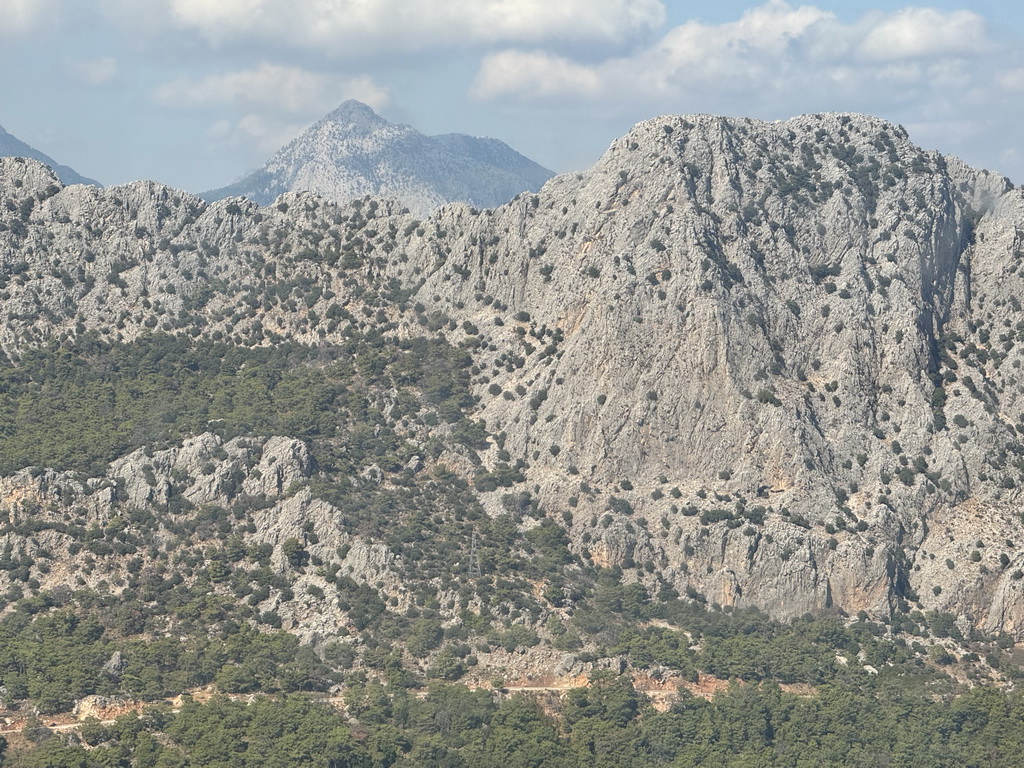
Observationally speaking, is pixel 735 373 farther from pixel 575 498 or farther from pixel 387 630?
pixel 387 630

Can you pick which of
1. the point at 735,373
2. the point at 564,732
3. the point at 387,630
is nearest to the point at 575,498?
the point at 735,373

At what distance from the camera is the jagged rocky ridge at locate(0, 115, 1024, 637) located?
169 m

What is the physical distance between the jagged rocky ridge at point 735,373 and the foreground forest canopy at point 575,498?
381 millimetres

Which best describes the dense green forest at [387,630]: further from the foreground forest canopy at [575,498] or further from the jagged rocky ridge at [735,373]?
the jagged rocky ridge at [735,373]

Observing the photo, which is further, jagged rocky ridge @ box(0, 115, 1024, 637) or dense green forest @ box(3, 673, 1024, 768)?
jagged rocky ridge @ box(0, 115, 1024, 637)

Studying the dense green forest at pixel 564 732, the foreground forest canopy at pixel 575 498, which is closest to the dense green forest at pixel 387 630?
the dense green forest at pixel 564 732

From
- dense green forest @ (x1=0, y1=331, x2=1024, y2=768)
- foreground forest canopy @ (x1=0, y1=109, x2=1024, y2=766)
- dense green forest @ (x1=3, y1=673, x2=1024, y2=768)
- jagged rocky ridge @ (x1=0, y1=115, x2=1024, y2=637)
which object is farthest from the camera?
jagged rocky ridge @ (x1=0, y1=115, x2=1024, y2=637)

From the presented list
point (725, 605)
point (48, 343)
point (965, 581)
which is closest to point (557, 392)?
point (725, 605)

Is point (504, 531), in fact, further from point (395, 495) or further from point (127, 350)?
point (127, 350)

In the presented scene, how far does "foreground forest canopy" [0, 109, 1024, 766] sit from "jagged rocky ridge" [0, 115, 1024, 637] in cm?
38

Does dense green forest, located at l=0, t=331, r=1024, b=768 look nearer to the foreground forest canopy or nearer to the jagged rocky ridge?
the foreground forest canopy

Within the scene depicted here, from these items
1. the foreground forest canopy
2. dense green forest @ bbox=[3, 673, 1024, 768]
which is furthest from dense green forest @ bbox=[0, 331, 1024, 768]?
the foreground forest canopy

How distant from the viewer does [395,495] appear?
17625cm

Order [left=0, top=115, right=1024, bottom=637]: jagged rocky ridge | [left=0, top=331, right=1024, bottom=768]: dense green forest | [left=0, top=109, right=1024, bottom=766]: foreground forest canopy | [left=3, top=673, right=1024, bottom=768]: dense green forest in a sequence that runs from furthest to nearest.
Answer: [left=0, top=115, right=1024, bottom=637]: jagged rocky ridge → [left=0, top=109, right=1024, bottom=766]: foreground forest canopy → [left=0, top=331, right=1024, bottom=768]: dense green forest → [left=3, top=673, right=1024, bottom=768]: dense green forest
